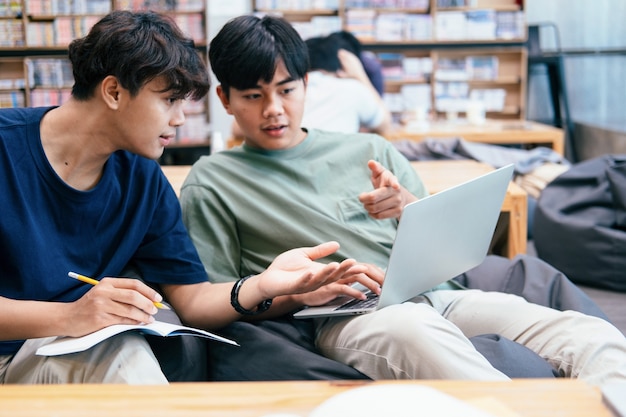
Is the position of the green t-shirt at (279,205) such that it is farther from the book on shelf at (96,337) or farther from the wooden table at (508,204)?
the wooden table at (508,204)

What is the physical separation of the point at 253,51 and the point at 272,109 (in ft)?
0.43

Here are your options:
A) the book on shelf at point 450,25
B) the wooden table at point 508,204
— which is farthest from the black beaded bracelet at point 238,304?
the book on shelf at point 450,25

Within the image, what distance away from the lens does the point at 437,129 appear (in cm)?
459

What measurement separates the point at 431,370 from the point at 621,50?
5.00 metres

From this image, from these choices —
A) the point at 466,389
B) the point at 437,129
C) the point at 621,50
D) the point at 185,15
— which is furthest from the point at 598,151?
the point at 466,389

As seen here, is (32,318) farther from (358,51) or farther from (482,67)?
(482,67)

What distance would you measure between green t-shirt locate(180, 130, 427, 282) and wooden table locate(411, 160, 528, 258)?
0.49 meters

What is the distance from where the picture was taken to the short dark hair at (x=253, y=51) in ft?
5.53

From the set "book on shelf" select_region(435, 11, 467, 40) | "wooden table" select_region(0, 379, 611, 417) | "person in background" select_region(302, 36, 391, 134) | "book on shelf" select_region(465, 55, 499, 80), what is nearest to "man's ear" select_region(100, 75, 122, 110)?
"wooden table" select_region(0, 379, 611, 417)

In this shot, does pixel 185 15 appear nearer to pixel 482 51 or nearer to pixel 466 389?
pixel 482 51

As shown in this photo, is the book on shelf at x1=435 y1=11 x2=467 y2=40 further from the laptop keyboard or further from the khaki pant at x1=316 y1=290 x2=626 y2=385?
the laptop keyboard

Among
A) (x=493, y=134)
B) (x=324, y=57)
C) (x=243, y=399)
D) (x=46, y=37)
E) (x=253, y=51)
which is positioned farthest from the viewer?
(x=46, y=37)

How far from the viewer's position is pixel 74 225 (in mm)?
1419

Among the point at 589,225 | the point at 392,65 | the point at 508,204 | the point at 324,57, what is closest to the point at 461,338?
the point at 508,204
